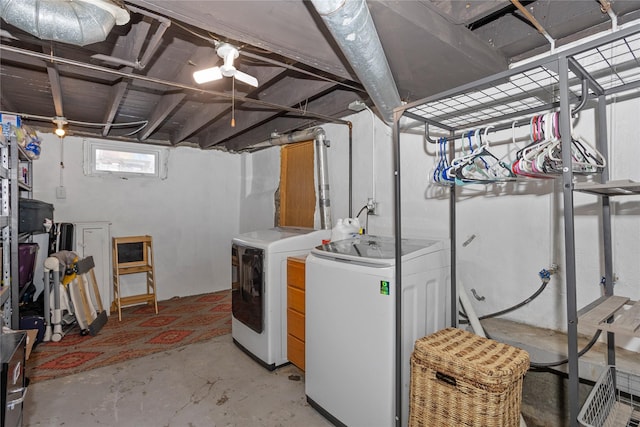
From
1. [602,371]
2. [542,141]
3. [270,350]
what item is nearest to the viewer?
[542,141]

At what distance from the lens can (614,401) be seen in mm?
1462

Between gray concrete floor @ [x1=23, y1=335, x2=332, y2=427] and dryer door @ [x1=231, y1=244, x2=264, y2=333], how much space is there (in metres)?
0.39

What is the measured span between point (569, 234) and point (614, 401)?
0.96m

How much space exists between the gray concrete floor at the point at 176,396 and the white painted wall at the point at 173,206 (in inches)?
84.3

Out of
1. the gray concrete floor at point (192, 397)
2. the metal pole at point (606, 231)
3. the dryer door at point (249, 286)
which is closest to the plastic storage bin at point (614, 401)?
the metal pole at point (606, 231)

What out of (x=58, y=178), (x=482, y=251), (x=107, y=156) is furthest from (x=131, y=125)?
(x=482, y=251)

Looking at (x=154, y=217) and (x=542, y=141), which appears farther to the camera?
(x=154, y=217)

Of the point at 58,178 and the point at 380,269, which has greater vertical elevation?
the point at 58,178

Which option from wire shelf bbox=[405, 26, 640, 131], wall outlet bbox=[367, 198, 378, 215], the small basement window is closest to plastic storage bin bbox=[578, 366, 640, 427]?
wire shelf bbox=[405, 26, 640, 131]

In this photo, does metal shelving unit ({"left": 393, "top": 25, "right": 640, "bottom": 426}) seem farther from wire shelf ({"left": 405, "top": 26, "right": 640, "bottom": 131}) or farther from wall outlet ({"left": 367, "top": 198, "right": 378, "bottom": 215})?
wall outlet ({"left": 367, "top": 198, "right": 378, "bottom": 215})

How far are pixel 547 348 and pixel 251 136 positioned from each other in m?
3.97

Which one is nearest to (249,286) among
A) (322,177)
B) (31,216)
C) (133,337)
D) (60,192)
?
(322,177)

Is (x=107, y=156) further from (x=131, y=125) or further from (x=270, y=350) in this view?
(x=270, y=350)

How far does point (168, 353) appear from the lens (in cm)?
Answer: 302
